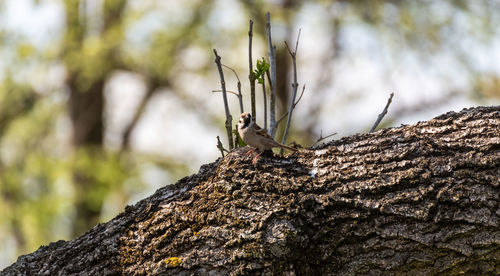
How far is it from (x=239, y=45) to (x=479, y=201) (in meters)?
10.7

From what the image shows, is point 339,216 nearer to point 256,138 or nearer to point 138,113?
point 256,138

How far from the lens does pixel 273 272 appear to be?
7.11ft

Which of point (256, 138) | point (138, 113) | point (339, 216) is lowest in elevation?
point (339, 216)

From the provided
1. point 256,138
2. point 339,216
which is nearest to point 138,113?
point 256,138

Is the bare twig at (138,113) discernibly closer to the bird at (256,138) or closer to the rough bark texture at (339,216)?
the bird at (256,138)

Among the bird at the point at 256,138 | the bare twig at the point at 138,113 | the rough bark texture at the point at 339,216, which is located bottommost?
the rough bark texture at the point at 339,216

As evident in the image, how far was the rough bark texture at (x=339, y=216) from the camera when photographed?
216 centimetres

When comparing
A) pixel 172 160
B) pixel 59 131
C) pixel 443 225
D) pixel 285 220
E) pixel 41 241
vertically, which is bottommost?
pixel 443 225

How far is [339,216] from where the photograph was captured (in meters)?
2.23

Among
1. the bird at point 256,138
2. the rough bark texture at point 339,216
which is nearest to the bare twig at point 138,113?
the bird at point 256,138

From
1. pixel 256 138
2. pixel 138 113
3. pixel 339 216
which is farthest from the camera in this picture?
pixel 138 113

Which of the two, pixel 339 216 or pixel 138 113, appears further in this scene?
pixel 138 113

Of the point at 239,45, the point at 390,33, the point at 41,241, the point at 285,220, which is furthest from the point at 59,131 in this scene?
the point at 285,220

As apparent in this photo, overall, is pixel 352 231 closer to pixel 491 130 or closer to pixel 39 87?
pixel 491 130
